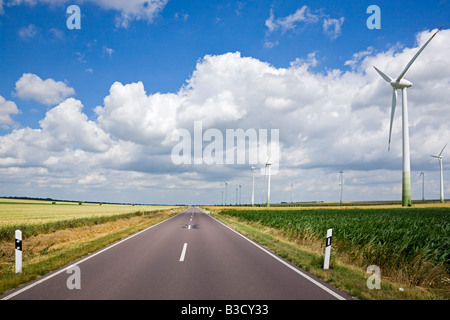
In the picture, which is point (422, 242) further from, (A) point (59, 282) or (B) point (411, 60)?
(B) point (411, 60)

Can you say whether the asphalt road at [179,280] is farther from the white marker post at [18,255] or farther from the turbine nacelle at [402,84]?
the turbine nacelle at [402,84]

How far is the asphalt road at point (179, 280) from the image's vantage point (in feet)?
18.5

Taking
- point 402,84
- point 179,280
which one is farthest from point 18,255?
point 402,84

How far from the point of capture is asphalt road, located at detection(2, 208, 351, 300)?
563 cm

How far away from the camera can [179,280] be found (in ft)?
21.9

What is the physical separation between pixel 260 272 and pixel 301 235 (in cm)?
957

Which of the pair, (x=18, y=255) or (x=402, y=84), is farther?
(x=402, y=84)

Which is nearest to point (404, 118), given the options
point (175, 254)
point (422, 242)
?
point (422, 242)

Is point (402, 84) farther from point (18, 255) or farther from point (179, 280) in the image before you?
point (18, 255)

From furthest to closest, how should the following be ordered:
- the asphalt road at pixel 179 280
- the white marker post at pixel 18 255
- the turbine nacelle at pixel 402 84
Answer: the turbine nacelle at pixel 402 84 < the white marker post at pixel 18 255 < the asphalt road at pixel 179 280

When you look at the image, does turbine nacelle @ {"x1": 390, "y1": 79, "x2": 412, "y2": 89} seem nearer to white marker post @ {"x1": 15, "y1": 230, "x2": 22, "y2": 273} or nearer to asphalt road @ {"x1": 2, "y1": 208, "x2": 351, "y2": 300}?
asphalt road @ {"x1": 2, "y1": 208, "x2": 351, "y2": 300}

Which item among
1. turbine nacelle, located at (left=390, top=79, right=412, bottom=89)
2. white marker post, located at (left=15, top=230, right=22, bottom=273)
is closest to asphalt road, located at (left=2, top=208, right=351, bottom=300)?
white marker post, located at (left=15, top=230, right=22, bottom=273)

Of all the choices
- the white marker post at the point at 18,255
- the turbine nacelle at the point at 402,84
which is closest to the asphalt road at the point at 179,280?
the white marker post at the point at 18,255

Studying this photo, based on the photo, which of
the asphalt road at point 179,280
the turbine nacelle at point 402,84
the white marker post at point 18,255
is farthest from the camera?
the turbine nacelle at point 402,84
